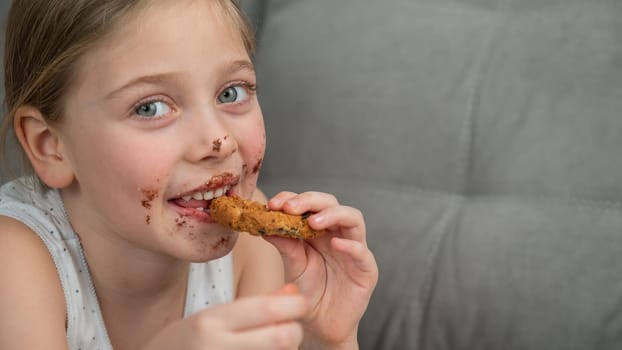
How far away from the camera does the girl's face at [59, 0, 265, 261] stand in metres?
A: 1.20

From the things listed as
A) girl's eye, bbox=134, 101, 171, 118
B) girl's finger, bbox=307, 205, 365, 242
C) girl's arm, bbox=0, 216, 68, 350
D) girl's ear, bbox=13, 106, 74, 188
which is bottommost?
girl's arm, bbox=0, 216, 68, 350

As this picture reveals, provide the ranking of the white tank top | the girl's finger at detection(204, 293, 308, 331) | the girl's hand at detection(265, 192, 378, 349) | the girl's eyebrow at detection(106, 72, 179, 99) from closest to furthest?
1. the girl's finger at detection(204, 293, 308, 331)
2. the girl's eyebrow at detection(106, 72, 179, 99)
3. the girl's hand at detection(265, 192, 378, 349)
4. the white tank top

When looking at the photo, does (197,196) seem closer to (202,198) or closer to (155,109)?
(202,198)

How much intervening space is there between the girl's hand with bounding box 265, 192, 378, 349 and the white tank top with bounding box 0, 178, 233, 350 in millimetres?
376

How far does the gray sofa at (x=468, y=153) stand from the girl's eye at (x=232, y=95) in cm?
45

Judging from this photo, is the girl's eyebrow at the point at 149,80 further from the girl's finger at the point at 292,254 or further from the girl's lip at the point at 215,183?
the girl's finger at the point at 292,254

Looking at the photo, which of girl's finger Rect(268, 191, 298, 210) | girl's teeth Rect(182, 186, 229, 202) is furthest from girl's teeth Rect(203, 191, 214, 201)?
girl's finger Rect(268, 191, 298, 210)

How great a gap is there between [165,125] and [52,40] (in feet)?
0.80

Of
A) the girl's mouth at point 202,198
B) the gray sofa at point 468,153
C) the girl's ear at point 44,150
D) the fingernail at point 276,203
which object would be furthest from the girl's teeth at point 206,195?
the gray sofa at point 468,153

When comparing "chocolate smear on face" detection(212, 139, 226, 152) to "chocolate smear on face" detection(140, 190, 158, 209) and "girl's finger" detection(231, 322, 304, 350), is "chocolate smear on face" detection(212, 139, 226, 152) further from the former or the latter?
"girl's finger" detection(231, 322, 304, 350)

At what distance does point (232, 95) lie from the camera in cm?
130

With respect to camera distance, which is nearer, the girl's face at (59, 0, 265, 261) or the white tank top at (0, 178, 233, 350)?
the girl's face at (59, 0, 265, 261)

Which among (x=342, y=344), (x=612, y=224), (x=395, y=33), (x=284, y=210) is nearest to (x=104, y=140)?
(x=284, y=210)

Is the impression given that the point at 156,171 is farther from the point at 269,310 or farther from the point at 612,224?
the point at 612,224
